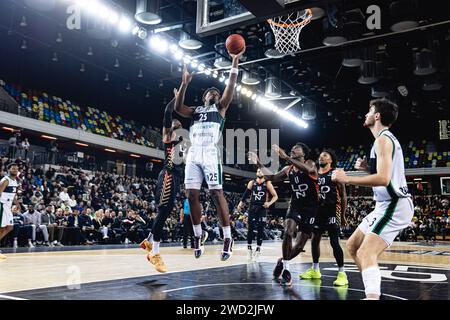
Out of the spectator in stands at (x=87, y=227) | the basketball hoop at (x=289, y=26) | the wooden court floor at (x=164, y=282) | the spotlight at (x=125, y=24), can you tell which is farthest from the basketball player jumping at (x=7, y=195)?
the basketball hoop at (x=289, y=26)

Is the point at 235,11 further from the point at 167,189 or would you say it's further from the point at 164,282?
the point at 164,282

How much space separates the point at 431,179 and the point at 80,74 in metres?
Answer: 24.4

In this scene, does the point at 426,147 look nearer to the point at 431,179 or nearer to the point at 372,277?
the point at 431,179

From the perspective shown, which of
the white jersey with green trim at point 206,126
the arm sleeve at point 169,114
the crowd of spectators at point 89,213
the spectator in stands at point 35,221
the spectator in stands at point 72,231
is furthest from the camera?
the spectator in stands at point 72,231

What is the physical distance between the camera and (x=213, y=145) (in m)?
4.73

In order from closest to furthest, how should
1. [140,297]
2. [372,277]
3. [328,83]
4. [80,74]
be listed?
[372,277]
[140,297]
[328,83]
[80,74]

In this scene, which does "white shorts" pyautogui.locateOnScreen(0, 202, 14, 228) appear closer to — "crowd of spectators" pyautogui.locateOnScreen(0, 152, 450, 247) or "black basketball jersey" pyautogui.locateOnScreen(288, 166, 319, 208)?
"crowd of spectators" pyautogui.locateOnScreen(0, 152, 450, 247)

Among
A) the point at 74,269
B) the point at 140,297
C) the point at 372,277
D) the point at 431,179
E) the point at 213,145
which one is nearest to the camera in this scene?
the point at 372,277

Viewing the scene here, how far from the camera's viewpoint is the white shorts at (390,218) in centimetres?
305

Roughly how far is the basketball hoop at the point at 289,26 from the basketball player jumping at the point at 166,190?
5.94 meters

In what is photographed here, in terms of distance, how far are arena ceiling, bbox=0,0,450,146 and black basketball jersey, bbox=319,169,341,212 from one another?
6.19 meters

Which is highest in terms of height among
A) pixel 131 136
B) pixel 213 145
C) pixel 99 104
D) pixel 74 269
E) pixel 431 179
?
pixel 99 104

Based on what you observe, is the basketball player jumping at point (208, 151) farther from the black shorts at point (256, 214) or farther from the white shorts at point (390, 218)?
the black shorts at point (256, 214)

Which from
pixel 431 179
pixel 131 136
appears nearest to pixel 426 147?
pixel 431 179
